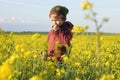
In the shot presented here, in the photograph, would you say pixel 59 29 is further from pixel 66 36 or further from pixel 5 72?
pixel 5 72

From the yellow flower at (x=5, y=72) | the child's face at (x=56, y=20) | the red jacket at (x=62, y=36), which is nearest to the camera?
the yellow flower at (x=5, y=72)

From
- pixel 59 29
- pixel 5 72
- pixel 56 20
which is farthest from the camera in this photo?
pixel 59 29

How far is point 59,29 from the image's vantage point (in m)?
4.79

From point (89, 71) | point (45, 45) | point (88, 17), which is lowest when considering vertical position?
point (89, 71)

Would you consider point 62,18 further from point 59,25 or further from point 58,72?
point 58,72

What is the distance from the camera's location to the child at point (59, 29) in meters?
4.64

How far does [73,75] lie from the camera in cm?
423

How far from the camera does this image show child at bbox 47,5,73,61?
4.64m


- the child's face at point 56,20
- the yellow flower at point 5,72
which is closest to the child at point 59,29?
the child's face at point 56,20

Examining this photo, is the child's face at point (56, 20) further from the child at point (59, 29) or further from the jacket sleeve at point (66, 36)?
the jacket sleeve at point (66, 36)

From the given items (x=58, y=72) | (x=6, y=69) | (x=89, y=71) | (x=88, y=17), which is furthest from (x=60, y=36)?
(x=6, y=69)

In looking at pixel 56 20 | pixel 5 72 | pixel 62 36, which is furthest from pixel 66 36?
pixel 5 72

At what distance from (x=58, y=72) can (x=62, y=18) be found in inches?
52.3

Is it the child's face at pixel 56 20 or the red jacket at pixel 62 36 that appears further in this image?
the red jacket at pixel 62 36
